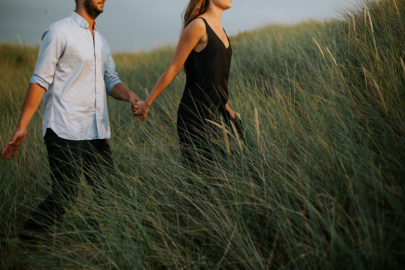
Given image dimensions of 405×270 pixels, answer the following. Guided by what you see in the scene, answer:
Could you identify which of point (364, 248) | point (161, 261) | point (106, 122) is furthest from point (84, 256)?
point (364, 248)

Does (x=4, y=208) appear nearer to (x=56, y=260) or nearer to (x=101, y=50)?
(x=56, y=260)

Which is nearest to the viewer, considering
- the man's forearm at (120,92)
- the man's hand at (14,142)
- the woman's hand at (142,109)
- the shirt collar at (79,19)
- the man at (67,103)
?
the man's hand at (14,142)

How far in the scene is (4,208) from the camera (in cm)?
249

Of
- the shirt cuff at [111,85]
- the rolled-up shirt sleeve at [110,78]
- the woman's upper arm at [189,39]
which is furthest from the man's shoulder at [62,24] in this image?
the woman's upper arm at [189,39]

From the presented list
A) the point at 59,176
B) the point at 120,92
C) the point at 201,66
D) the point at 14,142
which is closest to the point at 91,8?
the point at 120,92

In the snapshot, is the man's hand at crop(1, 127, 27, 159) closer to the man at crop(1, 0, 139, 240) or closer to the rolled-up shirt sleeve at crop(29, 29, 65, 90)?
the man at crop(1, 0, 139, 240)

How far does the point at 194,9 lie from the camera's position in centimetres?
197

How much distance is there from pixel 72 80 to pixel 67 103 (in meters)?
0.17

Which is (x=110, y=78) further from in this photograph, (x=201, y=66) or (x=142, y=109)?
(x=201, y=66)

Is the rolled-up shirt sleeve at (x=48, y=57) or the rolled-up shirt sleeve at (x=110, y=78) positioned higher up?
the rolled-up shirt sleeve at (x=48, y=57)

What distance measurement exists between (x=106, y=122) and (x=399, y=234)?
6.73 feet

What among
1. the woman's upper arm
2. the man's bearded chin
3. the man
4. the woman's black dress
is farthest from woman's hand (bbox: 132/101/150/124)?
the man's bearded chin

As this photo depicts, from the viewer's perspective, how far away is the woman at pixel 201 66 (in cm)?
186

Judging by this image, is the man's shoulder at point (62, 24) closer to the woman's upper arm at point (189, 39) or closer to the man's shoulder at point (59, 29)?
the man's shoulder at point (59, 29)
